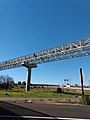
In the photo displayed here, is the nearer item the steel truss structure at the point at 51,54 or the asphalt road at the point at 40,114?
the asphalt road at the point at 40,114

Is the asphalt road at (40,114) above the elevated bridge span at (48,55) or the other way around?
the other way around

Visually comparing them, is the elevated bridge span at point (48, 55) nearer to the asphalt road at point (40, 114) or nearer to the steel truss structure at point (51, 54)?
A: the steel truss structure at point (51, 54)

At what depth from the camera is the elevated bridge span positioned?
7400 centimetres

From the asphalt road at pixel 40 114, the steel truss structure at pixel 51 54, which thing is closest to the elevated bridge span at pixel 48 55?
the steel truss structure at pixel 51 54

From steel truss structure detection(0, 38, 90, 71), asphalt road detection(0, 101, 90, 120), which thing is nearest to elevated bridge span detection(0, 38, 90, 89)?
steel truss structure detection(0, 38, 90, 71)

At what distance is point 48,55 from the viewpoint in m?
86.1

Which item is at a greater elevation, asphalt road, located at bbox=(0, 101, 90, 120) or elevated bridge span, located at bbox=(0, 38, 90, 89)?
elevated bridge span, located at bbox=(0, 38, 90, 89)

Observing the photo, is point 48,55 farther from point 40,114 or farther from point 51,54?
point 40,114

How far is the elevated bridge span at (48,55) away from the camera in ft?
243

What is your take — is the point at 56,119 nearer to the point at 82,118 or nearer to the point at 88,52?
the point at 82,118

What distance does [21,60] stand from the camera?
9750 centimetres

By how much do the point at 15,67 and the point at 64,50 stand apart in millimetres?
28682

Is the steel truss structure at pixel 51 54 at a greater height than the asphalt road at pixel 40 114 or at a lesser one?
greater

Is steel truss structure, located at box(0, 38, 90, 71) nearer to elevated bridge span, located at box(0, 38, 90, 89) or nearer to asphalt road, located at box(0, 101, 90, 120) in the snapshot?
elevated bridge span, located at box(0, 38, 90, 89)
